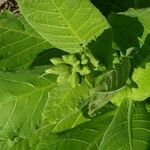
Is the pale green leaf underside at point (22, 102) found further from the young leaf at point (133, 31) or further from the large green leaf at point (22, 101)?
the young leaf at point (133, 31)

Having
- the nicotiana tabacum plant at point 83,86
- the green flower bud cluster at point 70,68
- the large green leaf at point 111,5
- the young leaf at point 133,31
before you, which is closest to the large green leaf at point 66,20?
the nicotiana tabacum plant at point 83,86

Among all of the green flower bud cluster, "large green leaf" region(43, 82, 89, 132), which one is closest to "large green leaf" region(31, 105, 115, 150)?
"large green leaf" region(43, 82, 89, 132)

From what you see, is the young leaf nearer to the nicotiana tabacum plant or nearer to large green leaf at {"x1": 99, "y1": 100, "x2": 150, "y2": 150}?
the nicotiana tabacum plant

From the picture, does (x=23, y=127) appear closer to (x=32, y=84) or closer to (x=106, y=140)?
(x=32, y=84)

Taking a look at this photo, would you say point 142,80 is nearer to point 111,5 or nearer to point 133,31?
point 133,31

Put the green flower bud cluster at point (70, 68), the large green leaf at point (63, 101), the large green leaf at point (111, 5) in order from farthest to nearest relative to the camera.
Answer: the large green leaf at point (111, 5), the large green leaf at point (63, 101), the green flower bud cluster at point (70, 68)
